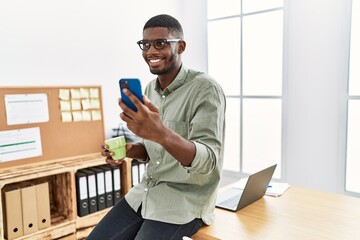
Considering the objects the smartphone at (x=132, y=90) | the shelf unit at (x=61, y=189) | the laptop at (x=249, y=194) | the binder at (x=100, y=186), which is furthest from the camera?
the binder at (x=100, y=186)

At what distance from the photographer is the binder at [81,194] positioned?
2.31 metres

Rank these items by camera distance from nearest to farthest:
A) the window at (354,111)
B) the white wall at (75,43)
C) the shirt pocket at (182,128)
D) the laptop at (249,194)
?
1. the shirt pocket at (182,128)
2. the laptop at (249,194)
3. the white wall at (75,43)
4. the window at (354,111)

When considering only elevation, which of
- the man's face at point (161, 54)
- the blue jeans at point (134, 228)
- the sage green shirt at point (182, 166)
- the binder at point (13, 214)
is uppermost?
the man's face at point (161, 54)

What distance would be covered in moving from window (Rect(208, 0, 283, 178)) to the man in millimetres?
1881

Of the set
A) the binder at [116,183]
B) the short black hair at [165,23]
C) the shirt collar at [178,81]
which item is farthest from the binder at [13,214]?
the short black hair at [165,23]

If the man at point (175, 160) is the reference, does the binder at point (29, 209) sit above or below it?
below

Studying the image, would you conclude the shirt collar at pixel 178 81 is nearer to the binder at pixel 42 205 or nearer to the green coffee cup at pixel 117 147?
the green coffee cup at pixel 117 147

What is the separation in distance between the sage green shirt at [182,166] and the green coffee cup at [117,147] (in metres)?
0.13

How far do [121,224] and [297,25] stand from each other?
89.9 inches

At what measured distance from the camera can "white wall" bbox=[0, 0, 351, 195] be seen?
7.79ft

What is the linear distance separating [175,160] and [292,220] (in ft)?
1.75

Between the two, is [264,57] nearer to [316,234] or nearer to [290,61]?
[290,61]

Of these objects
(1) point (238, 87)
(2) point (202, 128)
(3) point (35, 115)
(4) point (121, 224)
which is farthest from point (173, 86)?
(1) point (238, 87)

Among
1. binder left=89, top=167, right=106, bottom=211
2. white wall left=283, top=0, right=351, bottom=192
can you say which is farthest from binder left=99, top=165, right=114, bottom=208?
white wall left=283, top=0, right=351, bottom=192
